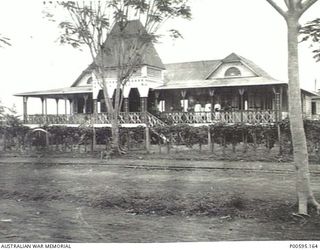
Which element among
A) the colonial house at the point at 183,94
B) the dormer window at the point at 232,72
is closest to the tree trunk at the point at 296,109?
the colonial house at the point at 183,94

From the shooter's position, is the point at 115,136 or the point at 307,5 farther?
the point at 115,136

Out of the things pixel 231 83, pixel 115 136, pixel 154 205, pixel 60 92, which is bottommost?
pixel 154 205

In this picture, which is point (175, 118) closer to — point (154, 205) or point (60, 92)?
point (60, 92)

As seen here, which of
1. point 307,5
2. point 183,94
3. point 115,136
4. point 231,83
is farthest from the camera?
point 183,94

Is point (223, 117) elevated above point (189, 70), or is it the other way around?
point (189, 70)

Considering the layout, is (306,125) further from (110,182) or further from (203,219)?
(203,219)

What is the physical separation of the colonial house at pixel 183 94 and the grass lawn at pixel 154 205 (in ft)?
44.7

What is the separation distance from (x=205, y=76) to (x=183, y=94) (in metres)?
4.31

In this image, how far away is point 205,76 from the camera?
3269cm

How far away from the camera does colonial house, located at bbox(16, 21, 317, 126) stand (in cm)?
2761

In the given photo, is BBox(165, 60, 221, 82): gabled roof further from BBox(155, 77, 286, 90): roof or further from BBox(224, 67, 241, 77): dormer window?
BBox(155, 77, 286, 90): roof

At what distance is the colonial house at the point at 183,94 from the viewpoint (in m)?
27.6

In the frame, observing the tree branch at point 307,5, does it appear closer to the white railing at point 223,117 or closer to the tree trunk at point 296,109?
the tree trunk at point 296,109

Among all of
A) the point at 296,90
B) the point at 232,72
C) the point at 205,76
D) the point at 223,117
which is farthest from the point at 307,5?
the point at 205,76
